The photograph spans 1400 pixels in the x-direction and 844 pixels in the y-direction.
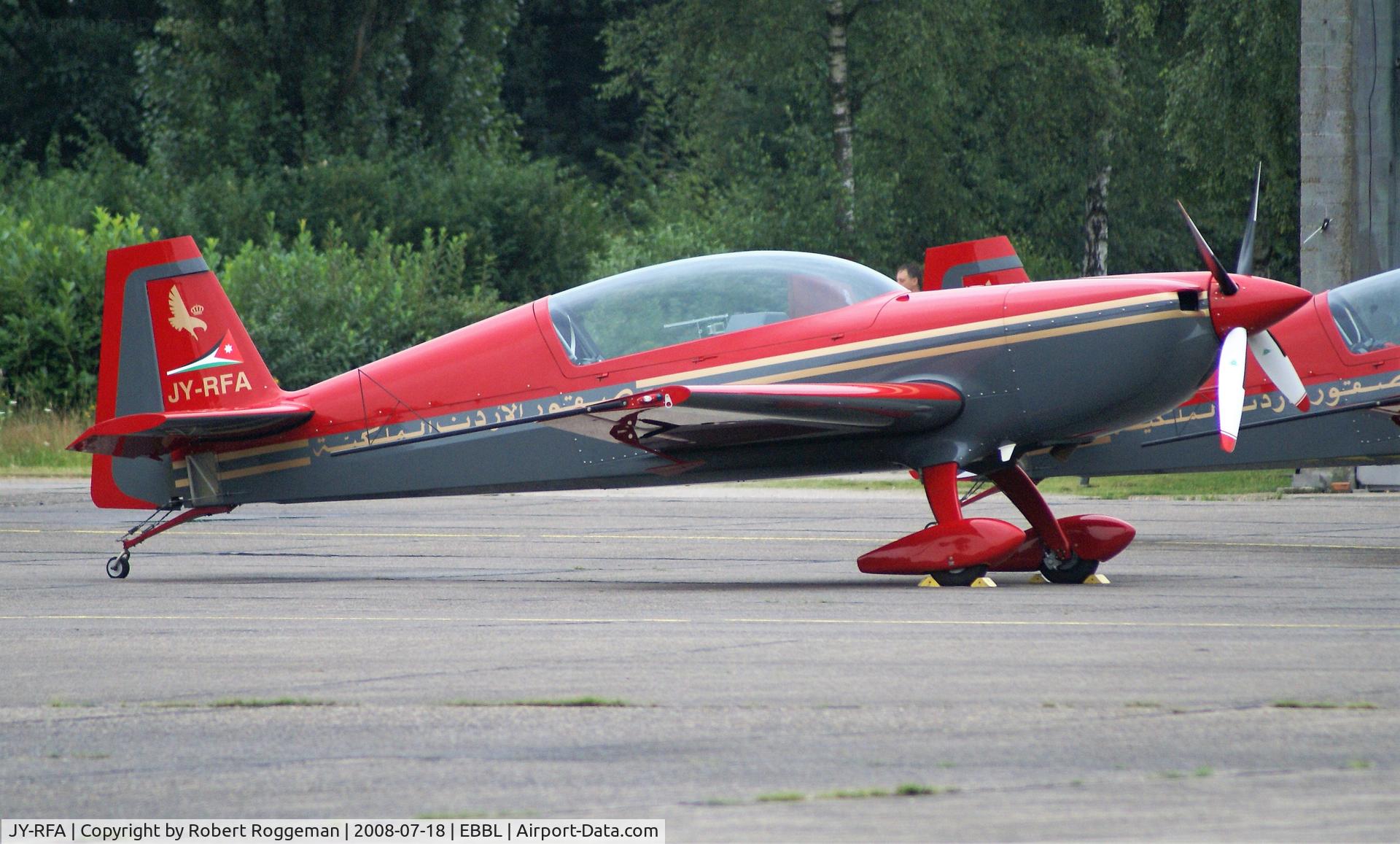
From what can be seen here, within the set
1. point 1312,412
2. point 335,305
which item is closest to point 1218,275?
point 1312,412

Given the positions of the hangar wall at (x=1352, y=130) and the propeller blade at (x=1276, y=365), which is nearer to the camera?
the propeller blade at (x=1276, y=365)

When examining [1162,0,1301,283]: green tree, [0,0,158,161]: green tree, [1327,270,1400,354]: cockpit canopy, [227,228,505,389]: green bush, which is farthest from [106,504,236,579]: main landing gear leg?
[0,0,158,161]: green tree

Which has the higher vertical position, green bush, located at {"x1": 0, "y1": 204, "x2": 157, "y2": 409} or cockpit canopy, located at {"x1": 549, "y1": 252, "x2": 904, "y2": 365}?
cockpit canopy, located at {"x1": 549, "y1": 252, "x2": 904, "y2": 365}

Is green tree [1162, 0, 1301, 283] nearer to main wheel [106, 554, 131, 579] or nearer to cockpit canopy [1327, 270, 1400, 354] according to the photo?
cockpit canopy [1327, 270, 1400, 354]

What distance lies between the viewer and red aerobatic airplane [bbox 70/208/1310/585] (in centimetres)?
924

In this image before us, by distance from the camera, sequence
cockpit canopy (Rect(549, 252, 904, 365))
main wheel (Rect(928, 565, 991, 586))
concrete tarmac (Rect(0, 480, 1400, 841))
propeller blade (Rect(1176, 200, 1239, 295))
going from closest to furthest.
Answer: concrete tarmac (Rect(0, 480, 1400, 841)) < propeller blade (Rect(1176, 200, 1239, 295)) < main wheel (Rect(928, 565, 991, 586)) < cockpit canopy (Rect(549, 252, 904, 365))

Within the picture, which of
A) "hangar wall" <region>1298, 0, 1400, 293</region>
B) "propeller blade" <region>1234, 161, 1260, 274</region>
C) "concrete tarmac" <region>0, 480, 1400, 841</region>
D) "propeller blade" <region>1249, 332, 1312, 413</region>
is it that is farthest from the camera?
"hangar wall" <region>1298, 0, 1400, 293</region>

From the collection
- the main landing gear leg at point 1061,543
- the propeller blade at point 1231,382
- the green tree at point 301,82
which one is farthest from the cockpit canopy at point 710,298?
the green tree at point 301,82

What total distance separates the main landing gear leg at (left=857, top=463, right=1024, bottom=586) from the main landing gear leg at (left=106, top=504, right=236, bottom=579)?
4330 mm

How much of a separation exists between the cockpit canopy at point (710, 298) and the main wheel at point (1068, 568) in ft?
5.99

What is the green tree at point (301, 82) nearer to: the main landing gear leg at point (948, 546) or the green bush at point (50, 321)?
the green bush at point (50, 321)

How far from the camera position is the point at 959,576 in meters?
9.33

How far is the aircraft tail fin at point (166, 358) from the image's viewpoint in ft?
35.7

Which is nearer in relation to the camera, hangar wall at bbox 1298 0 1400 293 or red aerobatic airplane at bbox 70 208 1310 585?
red aerobatic airplane at bbox 70 208 1310 585
